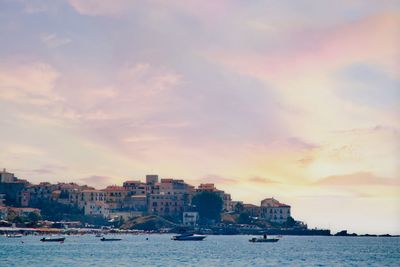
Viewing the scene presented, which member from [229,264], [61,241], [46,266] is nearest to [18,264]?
[46,266]

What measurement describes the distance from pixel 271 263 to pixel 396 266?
2058 cm

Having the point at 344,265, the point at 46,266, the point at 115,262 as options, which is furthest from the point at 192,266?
the point at 344,265

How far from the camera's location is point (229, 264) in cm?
10788

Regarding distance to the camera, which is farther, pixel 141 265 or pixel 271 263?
pixel 271 263

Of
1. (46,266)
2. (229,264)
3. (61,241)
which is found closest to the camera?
(46,266)

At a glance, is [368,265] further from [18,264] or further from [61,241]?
[61,241]

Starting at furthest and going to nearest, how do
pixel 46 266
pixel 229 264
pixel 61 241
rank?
1. pixel 61 241
2. pixel 229 264
3. pixel 46 266

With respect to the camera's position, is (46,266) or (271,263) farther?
(271,263)

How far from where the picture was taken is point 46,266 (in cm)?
10000

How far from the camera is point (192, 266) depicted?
334 feet

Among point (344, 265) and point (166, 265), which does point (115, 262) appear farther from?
point (344, 265)

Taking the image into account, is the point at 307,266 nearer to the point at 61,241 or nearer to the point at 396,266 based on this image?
the point at 396,266

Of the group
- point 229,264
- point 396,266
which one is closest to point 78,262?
point 229,264

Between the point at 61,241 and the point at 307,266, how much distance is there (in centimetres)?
10790
